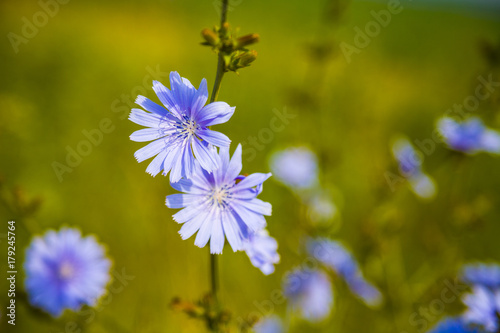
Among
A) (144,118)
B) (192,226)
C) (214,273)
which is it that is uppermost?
(144,118)

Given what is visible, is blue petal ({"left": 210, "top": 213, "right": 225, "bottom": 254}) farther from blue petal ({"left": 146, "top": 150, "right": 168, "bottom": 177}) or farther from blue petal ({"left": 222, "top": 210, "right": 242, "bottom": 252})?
blue petal ({"left": 146, "top": 150, "right": 168, "bottom": 177})

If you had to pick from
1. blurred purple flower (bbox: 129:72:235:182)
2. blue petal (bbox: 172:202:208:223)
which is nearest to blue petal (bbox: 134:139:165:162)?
blurred purple flower (bbox: 129:72:235:182)

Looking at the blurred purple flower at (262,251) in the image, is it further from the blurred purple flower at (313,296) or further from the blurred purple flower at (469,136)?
the blurred purple flower at (469,136)

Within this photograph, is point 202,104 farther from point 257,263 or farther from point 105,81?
point 105,81

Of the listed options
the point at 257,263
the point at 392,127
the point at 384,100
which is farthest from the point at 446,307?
the point at 384,100

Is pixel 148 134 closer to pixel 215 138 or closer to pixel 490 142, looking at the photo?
pixel 215 138

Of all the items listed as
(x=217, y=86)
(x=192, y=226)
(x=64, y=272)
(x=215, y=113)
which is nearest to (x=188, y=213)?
(x=192, y=226)
